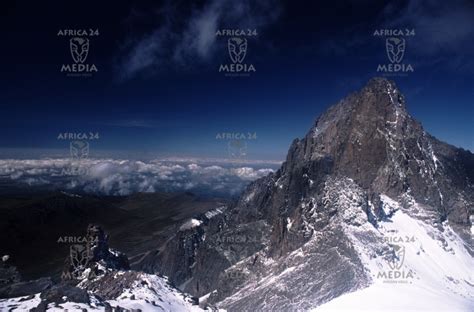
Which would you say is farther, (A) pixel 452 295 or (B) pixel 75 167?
(A) pixel 452 295

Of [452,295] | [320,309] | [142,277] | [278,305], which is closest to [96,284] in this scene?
[142,277]

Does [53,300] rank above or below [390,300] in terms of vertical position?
above

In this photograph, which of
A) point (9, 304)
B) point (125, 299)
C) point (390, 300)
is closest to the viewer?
point (9, 304)

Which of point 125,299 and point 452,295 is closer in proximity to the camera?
point 125,299

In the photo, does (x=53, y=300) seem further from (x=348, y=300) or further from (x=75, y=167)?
(x=348, y=300)

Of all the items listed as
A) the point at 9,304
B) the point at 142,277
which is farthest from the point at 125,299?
the point at 9,304

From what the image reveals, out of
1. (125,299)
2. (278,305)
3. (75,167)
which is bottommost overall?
(278,305)

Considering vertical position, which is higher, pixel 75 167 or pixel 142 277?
pixel 75 167

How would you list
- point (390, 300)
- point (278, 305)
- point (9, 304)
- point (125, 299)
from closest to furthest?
point (9, 304), point (125, 299), point (390, 300), point (278, 305)

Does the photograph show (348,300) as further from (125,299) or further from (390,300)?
(125,299)
